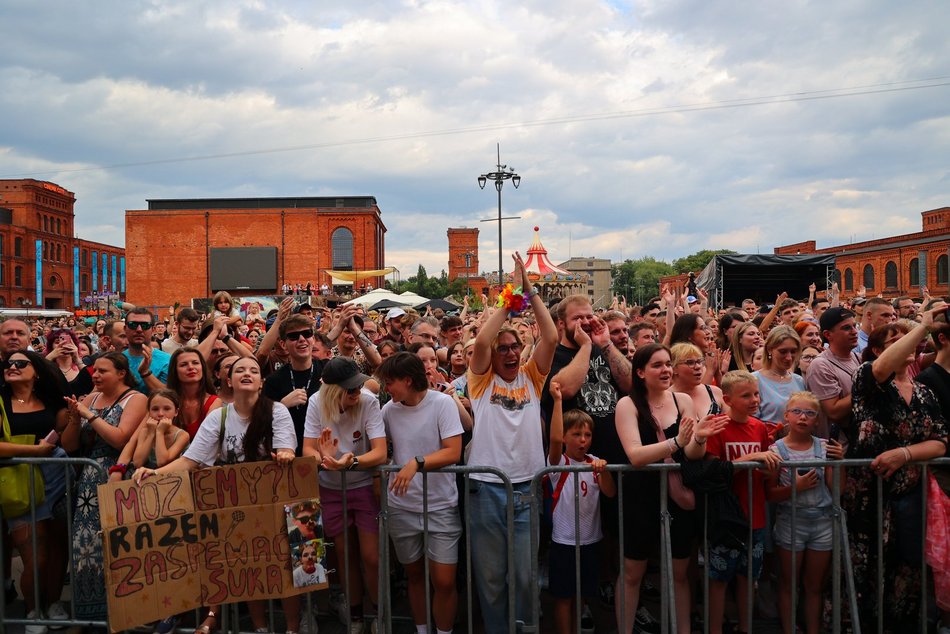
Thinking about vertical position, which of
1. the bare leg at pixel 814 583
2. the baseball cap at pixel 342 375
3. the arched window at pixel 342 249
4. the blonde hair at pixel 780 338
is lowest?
the bare leg at pixel 814 583

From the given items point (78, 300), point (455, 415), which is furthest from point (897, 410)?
point (78, 300)

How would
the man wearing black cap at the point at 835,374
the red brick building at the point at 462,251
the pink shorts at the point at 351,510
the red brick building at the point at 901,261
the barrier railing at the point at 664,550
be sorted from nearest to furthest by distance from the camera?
the barrier railing at the point at 664,550 < the pink shorts at the point at 351,510 < the man wearing black cap at the point at 835,374 < the red brick building at the point at 901,261 < the red brick building at the point at 462,251

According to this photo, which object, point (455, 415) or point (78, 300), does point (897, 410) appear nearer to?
point (455, 415)

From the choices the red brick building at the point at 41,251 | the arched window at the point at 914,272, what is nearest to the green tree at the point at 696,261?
the arched window at the point at 914,272

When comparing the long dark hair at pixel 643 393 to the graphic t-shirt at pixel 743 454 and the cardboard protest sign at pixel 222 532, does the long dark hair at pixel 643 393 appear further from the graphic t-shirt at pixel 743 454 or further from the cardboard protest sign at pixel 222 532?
the cardboard protest sign at pixel 222 532

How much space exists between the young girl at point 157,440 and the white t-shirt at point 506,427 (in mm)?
1934

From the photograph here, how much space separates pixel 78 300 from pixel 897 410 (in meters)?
93.5

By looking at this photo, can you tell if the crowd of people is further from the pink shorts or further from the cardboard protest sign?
the cardboard protest sign

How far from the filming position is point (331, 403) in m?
4.02

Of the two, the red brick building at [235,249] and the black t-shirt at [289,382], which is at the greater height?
the red brick building at [235,249]

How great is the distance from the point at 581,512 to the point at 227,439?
2.32 m

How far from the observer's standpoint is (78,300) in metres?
80.7

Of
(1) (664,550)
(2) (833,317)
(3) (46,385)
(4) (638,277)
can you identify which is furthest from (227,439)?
(4) (638,277)

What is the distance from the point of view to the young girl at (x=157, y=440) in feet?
13.3
